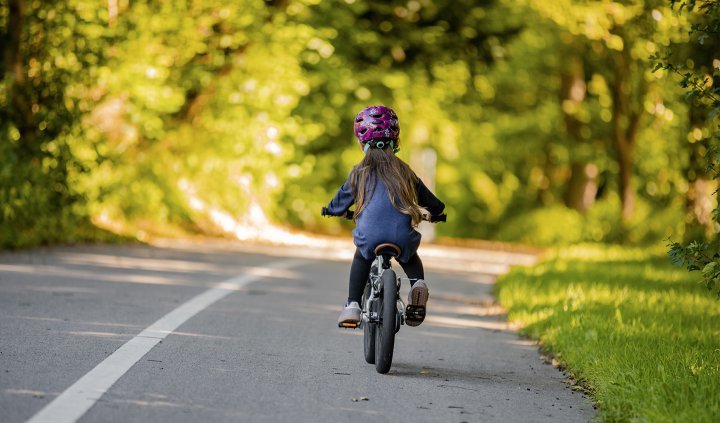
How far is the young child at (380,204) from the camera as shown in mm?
7750

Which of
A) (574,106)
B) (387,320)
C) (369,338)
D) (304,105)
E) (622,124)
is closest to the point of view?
(387,320)

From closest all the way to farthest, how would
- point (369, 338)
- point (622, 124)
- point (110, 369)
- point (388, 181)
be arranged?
point (110, 369), point (388, 181), point (369, 338), point (622, 124)

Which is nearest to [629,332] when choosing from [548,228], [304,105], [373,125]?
[373,125]

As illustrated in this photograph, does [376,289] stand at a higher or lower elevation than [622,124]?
lower

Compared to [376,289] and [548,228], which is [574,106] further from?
[376,289]

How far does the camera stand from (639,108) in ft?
93.2

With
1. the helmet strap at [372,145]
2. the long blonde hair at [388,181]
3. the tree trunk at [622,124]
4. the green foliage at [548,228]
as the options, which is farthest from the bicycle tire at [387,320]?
the green foliage at [548,228]

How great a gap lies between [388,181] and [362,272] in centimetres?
63

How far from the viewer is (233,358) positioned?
781 centimetres

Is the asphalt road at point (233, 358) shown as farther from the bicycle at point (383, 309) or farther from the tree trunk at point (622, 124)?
the tree trunk at point (622, 124)

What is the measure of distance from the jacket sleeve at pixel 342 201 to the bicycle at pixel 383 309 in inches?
2.6

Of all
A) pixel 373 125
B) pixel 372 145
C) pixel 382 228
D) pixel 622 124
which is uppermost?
pixel 622 124

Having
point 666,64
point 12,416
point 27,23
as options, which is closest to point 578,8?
point 27,23

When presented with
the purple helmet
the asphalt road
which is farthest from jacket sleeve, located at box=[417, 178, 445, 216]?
the asphalt road
